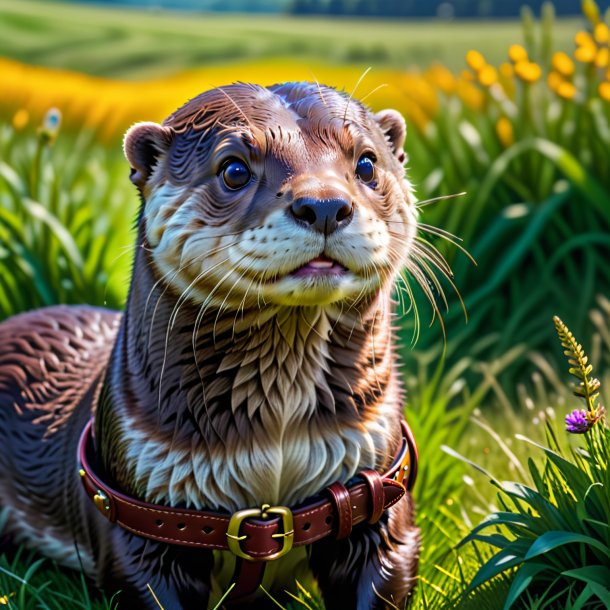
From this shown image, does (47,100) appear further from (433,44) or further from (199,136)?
(199,136)

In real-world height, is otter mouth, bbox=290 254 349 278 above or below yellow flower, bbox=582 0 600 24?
below

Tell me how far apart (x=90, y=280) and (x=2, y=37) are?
163 inches

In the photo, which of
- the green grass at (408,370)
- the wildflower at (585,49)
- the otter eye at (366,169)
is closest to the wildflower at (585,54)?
the wildflower at (585,49)

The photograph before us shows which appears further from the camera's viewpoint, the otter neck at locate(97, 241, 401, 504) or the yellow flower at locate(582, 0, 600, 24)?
the yellow flower at locate(582, 0, 600, 24)

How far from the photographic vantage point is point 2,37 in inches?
301

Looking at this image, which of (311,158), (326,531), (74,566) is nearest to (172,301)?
(311,158)

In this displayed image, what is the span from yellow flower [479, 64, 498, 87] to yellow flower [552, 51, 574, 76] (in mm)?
291

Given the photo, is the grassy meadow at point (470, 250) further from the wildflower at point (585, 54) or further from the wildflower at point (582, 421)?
the wildflower at point (582, 421)

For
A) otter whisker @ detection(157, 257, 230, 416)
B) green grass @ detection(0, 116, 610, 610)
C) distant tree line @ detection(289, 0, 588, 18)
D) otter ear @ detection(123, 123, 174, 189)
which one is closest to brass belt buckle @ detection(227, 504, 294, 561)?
otter whisker @ detection(157, 257, 230, 416)

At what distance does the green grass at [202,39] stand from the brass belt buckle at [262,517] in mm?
5188

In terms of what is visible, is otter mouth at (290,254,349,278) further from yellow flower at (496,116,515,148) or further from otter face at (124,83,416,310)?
yellow flower at (496,116,515,148)

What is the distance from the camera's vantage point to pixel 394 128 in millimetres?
2617

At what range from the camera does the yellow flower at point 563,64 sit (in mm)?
4871

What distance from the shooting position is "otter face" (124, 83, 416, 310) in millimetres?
2084
